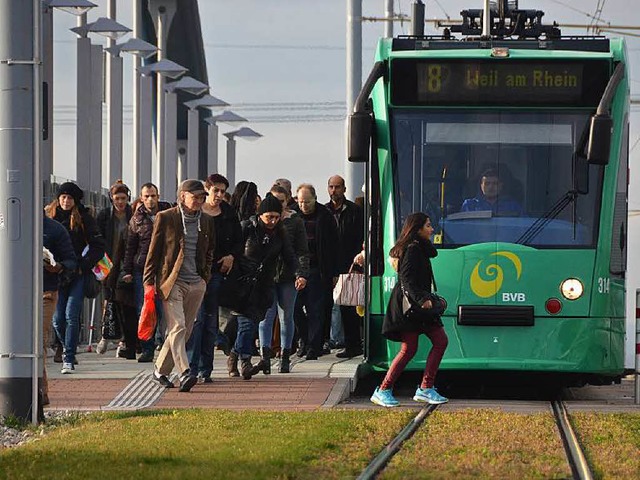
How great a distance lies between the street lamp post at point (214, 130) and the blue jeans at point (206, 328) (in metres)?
24.7

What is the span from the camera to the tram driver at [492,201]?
17.5 metres

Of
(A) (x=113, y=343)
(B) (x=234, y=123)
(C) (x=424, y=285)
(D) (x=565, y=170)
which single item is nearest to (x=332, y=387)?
(C) (x=424, y=285)

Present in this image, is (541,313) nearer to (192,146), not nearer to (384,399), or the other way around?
(384,399)

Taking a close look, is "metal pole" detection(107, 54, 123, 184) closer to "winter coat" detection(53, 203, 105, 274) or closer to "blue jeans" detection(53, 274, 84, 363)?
"winter coat" detection(53, 203, 105, 274)

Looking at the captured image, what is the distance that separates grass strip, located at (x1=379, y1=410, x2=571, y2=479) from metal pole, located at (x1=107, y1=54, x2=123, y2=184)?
51.3ft

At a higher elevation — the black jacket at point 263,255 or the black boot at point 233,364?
the black jacket at point 263,255

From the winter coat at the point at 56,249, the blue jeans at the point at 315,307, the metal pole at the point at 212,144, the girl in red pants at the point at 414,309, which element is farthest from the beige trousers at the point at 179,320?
the metal pole at the point at 212,144

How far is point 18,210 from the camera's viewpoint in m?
14.2

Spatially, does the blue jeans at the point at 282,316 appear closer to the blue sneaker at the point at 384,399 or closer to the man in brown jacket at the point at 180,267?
the man in brown jacket at the point at 180,267

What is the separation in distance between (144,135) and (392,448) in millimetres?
21407

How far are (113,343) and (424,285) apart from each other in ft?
27.9

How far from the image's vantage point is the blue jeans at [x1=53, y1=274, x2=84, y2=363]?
18.9 metres

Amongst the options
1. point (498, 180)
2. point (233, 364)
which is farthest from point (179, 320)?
point (498, 180)

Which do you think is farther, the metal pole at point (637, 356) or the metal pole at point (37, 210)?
the metal pole at point (637, 356)
